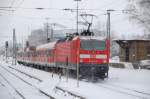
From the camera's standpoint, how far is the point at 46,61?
44.0 metres

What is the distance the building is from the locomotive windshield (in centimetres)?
2656

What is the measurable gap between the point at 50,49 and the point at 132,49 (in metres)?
19.0

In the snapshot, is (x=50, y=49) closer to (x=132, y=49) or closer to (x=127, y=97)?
(x=132, y=49)

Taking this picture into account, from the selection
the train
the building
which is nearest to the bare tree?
the building

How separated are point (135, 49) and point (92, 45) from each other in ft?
92.8

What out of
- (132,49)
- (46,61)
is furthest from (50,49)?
(132,49)

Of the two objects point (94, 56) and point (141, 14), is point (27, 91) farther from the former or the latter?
point (141, 14)

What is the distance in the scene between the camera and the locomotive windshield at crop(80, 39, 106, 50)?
92.8 feet

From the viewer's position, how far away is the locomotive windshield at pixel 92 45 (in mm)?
28297

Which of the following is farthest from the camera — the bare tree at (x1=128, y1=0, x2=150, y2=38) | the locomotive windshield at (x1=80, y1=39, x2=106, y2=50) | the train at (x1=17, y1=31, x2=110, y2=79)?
the bare tree at (x1=128, y1=0, x2=150, y2=38)

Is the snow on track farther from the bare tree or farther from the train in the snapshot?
the bare tree

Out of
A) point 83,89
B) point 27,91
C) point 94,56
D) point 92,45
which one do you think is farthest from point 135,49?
point 83,89

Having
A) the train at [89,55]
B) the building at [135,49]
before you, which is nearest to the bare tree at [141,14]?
the building at [135,49]

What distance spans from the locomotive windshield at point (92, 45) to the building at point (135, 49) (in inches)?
1046
